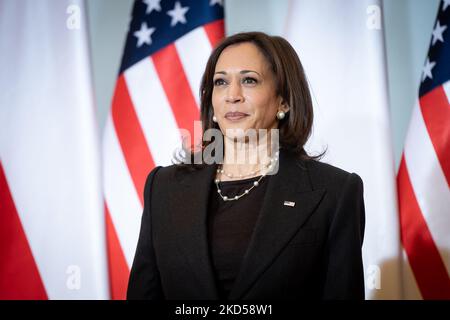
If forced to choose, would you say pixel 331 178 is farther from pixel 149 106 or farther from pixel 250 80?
pixel 149 106

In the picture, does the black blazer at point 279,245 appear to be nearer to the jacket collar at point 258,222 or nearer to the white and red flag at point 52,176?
the jacket collar at point 258,222

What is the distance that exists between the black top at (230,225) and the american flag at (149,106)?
2.34 ft

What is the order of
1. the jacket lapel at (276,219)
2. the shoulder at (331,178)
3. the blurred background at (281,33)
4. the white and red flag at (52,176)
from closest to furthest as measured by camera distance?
the jacket lapel at (276,219) < the shoulder at (331,178) < the white and red flag at (52,176) < the blurred background at (281,33)

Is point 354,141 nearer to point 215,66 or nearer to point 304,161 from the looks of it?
point 304,161

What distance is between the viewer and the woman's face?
1.45 meters

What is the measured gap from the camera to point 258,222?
1.34 metres

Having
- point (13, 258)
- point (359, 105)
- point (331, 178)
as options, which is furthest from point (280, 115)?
point (13, 258)

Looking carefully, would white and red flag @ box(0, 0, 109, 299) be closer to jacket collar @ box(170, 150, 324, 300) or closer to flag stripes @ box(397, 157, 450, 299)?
jacket collar @ box(170, 150, 324, 300)

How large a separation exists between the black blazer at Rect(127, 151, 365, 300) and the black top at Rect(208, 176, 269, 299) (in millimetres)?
A: 37

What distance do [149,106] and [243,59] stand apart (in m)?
0.78

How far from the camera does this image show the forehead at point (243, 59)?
4.86 ft

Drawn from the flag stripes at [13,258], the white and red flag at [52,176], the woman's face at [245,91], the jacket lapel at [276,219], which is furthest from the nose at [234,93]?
the flag stripes at [13,258]
